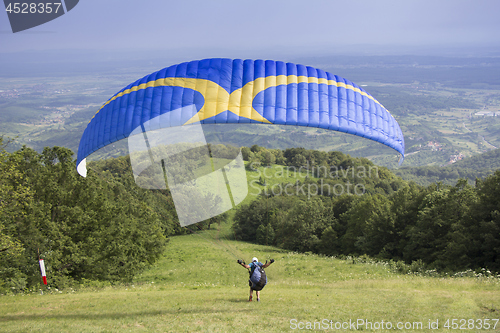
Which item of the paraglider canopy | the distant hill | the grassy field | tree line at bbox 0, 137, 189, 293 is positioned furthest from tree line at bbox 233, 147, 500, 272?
the distant hill

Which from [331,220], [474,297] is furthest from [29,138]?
[474,297]

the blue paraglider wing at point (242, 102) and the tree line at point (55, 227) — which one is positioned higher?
the blue paraglider wing at point (242, 102)

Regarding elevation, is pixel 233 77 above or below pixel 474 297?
above

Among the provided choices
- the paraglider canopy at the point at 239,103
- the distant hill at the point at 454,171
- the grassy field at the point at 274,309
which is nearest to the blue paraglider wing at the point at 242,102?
the paraglider canopy at the point at 239,103

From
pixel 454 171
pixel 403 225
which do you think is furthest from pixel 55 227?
pixel 454 171

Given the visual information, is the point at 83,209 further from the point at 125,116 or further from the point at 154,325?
the point at 154,325

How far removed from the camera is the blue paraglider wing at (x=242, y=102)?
933 cm

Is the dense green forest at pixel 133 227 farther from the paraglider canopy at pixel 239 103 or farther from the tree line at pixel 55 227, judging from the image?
the paraglider canopy at pixel 239 103

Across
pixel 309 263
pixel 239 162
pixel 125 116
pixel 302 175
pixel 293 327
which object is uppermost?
pixel 125 116

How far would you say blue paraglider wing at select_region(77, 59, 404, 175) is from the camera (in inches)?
367

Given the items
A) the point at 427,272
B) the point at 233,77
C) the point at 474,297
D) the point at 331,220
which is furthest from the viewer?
the point at 331,220

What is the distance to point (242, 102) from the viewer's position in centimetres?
949

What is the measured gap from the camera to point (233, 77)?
987 cm

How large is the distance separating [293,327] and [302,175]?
8592 centimetres
